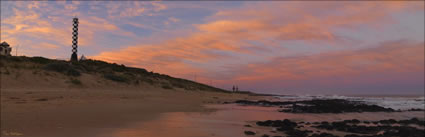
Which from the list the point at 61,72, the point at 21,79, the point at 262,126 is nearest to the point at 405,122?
the point at 262,126

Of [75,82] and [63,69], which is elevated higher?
[63,69]

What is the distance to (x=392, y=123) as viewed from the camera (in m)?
11.9

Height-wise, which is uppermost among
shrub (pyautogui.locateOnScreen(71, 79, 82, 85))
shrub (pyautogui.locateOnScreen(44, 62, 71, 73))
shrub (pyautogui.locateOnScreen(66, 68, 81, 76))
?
shrub (pyautogui.locateOnScreen(44, 62, 71, 73))

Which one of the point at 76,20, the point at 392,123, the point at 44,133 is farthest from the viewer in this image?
the point at 76,20

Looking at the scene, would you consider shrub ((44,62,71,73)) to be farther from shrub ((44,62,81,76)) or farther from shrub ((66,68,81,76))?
shrub ((66,68,81,76))

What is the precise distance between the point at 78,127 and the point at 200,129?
3.17 m

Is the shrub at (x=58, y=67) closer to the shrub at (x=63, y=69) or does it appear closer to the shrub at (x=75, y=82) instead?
the shrub at (x=63, y=69)

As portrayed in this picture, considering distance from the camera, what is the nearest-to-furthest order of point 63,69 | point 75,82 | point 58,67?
1. point 75,82
2. point 63,69
3. point 58,67

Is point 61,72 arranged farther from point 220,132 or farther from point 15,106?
point 220,132

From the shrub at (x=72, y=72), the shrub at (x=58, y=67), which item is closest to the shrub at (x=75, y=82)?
the shrub at (x=72, y=72)

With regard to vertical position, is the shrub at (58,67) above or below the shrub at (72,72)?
above

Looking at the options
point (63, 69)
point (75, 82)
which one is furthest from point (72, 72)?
point (75, 82)

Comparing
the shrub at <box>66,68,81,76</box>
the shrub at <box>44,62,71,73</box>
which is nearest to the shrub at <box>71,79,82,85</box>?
the shrub at <box>66,68,81,76</box>

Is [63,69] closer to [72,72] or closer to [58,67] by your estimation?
[58,67]
